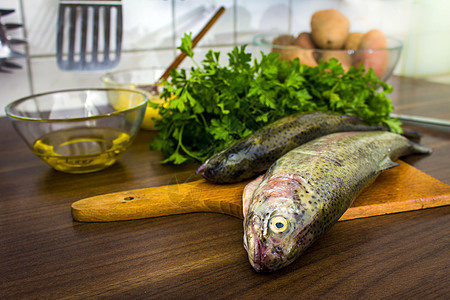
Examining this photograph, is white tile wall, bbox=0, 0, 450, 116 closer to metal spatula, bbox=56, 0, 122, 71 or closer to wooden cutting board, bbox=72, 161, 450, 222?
metal spatula, bbox=56, 0, 122, 71

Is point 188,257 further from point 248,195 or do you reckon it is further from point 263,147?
point 263,147

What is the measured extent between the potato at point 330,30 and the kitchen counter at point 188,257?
0.63 metres

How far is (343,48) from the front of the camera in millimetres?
1188

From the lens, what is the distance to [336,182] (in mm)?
636

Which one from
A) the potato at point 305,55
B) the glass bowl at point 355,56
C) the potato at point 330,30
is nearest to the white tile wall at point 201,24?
the glass bowl at point 355,56

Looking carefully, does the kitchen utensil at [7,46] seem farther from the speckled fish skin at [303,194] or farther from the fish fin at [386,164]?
the fish fin at [386,164]

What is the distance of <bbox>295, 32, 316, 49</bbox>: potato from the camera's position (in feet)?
3.99

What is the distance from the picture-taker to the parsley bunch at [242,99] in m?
0.88

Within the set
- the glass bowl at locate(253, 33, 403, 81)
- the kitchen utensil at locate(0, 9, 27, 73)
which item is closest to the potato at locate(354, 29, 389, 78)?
the glass bowl at locate(253, 33, 403, 81)

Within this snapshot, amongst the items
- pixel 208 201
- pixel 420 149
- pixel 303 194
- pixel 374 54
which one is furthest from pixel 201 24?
pixel 303 194

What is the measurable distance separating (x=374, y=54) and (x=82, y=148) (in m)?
0.85

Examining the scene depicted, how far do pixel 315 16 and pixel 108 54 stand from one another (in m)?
0.88

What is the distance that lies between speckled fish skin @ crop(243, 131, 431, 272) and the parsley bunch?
0.56 feet

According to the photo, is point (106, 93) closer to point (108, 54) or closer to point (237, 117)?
point (237, 117)
